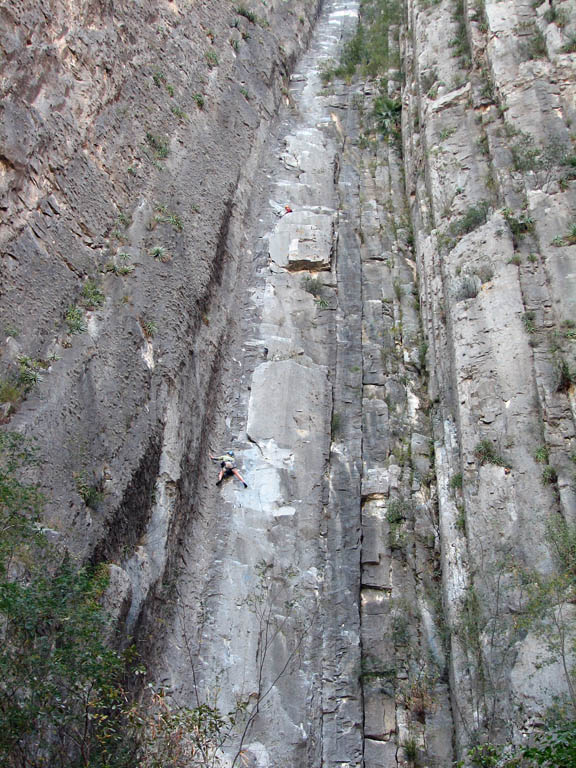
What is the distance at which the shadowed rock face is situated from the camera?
11344 millimetres

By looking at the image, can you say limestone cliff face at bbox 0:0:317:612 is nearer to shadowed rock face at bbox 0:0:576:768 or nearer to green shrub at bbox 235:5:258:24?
shadowed rock face at bbox 0:0:576:768

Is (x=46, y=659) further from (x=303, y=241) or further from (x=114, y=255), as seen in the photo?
(x=303, y=241)

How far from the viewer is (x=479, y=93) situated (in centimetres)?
1869

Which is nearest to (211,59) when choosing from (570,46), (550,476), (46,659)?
(570,46)

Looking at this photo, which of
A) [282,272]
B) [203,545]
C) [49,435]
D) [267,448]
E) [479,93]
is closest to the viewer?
[49,435]

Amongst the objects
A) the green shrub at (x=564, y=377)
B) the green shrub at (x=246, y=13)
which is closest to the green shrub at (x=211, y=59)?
the green shrub at (x=246, y=13)

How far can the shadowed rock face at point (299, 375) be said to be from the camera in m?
11.3

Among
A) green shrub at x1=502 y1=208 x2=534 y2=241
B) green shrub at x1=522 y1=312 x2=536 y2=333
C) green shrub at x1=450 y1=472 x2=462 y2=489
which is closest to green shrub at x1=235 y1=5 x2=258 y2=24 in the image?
green shrub at x1=502 y1=208 x2=534 y2=241

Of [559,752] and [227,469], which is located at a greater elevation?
[227,469]

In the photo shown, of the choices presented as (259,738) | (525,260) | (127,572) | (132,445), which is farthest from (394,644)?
(525,260)

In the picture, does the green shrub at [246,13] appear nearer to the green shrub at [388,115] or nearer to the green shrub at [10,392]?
the green shrub at [388,115]

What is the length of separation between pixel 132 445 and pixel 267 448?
2.72m

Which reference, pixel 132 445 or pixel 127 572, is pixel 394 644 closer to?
pixel 127 572

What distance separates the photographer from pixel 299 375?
15.1m
